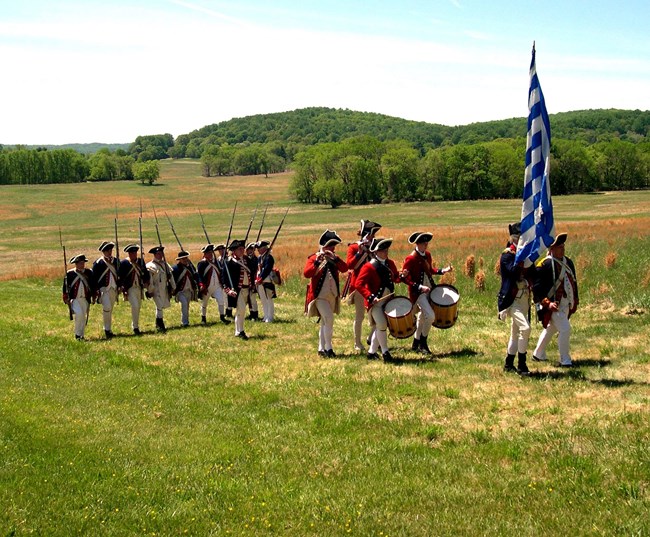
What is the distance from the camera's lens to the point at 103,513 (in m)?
6.67

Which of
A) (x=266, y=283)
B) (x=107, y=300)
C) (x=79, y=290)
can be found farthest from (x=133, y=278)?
(x=266, y=283)

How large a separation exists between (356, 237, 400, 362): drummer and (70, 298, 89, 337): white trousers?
22.1 ft

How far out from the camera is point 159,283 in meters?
18.1

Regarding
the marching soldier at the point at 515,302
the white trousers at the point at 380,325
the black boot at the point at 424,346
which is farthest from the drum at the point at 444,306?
the marching soldier at the point at 515,302

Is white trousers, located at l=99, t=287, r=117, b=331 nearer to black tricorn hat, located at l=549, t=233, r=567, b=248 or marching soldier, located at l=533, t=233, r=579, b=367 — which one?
marching soldier, located at l=533, t=233, r=579, b=367

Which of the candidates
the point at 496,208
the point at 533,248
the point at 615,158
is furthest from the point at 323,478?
the point at 615,158

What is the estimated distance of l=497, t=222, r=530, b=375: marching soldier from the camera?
11586 millimetres

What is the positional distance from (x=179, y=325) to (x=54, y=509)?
40.4ft

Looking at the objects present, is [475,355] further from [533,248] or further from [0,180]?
[0,180]

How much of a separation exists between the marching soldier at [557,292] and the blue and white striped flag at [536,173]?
0.50 meters

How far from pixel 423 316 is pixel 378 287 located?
1.18 metres

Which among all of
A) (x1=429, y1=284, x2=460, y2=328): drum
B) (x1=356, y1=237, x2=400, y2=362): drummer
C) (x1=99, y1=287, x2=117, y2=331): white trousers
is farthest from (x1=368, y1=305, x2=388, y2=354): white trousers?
(x1=99, y1=287, x2=117, y2=331): white trousers

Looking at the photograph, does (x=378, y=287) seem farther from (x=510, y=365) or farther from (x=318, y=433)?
(x=318, y=433)

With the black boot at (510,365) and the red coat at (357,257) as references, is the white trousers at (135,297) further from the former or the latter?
the black boot at (510,365)
